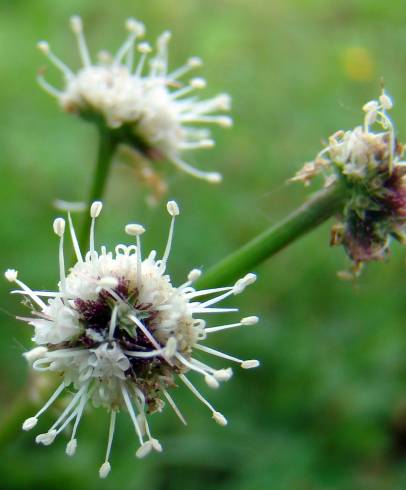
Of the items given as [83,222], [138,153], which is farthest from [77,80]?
[83,222]

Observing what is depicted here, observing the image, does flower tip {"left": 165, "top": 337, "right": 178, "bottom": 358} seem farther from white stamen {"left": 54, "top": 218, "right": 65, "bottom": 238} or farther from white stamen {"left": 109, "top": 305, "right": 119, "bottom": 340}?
white stamen {"left": 54, "top": 218, "right": 65, "bottom": 238}

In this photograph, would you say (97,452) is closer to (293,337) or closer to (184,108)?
(293,337)

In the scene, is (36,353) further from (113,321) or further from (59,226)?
(59,226)

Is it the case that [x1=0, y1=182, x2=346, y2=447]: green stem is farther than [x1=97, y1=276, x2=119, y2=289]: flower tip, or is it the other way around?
[x1=0, y1=182, x2=346, y2=447]: green stem

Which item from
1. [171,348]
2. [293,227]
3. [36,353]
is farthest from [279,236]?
[36,353]

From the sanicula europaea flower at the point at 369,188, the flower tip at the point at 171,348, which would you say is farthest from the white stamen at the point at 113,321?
the sanicula europaea flower at the point at 369,188

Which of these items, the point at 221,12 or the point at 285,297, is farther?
the point at 221,12

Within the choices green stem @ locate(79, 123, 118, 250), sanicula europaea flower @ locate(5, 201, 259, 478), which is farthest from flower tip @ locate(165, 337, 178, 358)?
green stem @ locate(79, 123, 118, 250)

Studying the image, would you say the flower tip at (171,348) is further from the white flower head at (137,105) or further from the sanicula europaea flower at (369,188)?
the white flower head at (137,105)
